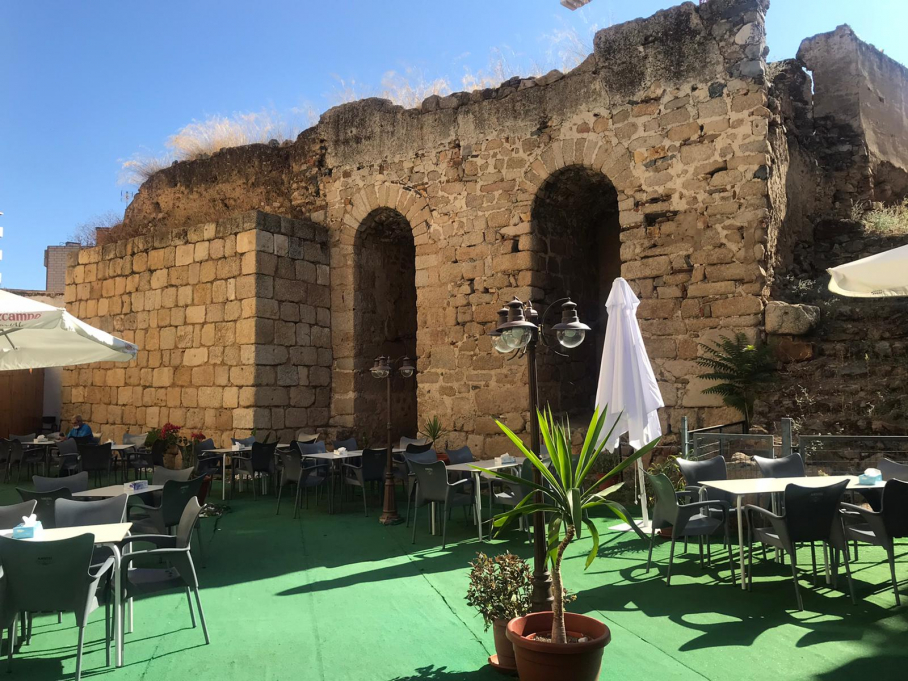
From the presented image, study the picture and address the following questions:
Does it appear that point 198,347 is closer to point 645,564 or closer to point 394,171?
point 394,171

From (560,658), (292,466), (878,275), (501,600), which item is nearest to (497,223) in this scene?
(292,466)

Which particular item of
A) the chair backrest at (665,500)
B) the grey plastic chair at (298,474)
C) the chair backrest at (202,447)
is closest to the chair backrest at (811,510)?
the chair backrest at (665,500)

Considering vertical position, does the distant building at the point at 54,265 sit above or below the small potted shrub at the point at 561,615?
above

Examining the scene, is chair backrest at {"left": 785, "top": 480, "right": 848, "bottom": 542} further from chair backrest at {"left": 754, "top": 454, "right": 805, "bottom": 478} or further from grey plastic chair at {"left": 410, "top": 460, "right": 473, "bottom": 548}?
grey plastic chair at {"left": 410, "top": 460, "right": 473, "bottom": 548}

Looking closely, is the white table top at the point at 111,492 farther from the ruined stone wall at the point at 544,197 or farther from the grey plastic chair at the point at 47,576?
the ruined stone wall at the point at 544,197

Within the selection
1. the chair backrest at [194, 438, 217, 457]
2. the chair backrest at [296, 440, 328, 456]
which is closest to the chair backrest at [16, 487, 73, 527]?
the chair backrest at [194, 438, 217, 457]

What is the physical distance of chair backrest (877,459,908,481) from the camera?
17.0 feet

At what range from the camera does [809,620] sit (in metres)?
4.01

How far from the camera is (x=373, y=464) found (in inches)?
303

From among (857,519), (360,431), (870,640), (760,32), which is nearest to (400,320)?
(360,431)

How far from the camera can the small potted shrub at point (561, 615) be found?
2.76 m

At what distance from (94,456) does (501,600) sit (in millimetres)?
7163

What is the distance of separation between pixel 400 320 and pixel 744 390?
6.32 metres

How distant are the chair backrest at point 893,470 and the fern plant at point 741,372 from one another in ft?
7.02
